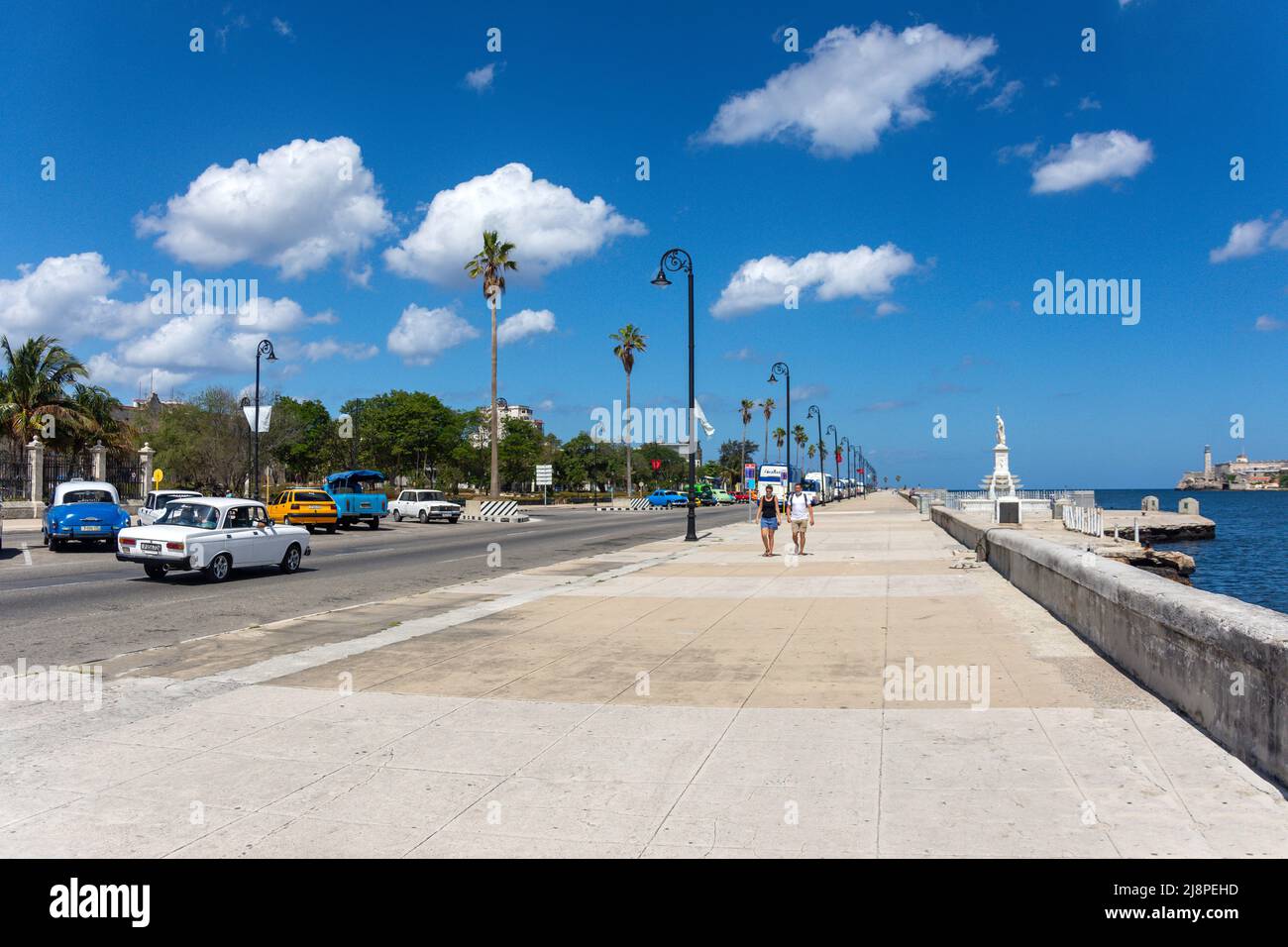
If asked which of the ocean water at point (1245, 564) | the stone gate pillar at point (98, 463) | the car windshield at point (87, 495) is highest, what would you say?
the stone gate pillar at point (98, 463)

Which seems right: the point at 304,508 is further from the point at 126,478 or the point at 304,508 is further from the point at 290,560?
the point at 126,478

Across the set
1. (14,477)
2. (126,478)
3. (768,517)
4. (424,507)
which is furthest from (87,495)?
(126,478)

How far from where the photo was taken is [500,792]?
4.97 meters

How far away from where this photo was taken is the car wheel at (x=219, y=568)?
16.4 metres

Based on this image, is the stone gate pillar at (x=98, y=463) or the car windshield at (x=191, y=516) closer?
the car windshield at (x=191, y=516)

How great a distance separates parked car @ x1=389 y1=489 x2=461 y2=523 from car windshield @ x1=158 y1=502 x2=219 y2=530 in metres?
26.4

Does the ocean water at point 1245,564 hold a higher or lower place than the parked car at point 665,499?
lower

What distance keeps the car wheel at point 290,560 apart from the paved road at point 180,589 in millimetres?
256

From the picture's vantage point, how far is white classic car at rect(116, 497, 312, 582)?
1580cm

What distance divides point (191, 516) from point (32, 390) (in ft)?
104

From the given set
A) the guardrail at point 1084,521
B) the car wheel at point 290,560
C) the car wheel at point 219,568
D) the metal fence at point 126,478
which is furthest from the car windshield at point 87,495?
the guardrail at point 1084,521

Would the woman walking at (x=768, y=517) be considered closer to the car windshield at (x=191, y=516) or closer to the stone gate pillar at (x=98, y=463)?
the car windshield at (x=191, y=516)
